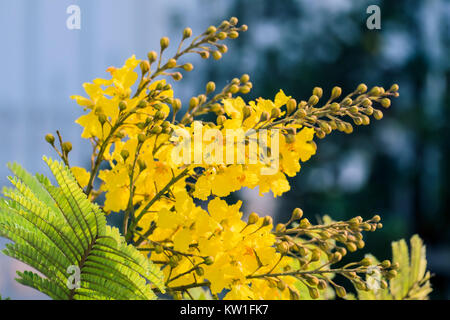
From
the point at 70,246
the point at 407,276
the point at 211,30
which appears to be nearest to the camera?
the point at 70,246

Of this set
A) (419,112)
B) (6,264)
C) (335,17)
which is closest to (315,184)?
(419,112)

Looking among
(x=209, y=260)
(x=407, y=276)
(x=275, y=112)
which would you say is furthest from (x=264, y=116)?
(x=407, y=276)

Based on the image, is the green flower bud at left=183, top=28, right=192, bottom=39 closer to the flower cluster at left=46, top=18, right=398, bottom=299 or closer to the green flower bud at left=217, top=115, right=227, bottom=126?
the flower cluster at left=46, top=18, right=398, bottom=299

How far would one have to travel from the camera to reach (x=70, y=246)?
16.0 inches

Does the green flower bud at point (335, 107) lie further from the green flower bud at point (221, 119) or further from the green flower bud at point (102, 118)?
the green flower bud at point (102, 118)

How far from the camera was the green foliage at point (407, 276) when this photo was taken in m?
0.61

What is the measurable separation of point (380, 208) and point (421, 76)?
160cm

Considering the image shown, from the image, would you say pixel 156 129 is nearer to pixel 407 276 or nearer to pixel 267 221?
pixel 267 221

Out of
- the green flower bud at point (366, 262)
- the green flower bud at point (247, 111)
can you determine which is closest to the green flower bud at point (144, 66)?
the green flower bud at point (247, 111)

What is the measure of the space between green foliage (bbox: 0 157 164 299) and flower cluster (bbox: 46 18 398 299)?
4 cm

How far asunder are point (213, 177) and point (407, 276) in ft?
1.09

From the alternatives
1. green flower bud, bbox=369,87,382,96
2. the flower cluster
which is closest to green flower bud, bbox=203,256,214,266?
the flower cluster

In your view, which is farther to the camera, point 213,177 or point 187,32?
point 187,32
